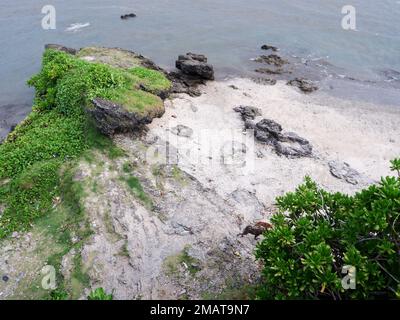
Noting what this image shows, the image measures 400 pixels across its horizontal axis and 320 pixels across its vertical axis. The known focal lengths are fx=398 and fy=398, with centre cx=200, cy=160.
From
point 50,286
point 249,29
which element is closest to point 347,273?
point 50,286

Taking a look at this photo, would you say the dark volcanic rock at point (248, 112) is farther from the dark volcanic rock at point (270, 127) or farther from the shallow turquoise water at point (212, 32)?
the shallow turquoise water at point (212, 32)

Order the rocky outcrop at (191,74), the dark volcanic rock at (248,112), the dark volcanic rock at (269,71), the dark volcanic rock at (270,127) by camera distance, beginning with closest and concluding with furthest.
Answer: the dark volcanic rock at (270,127), the dark volcanic rock at (248,112), the rocky outcrop at (191,74), the dark volcanic rock at (269,71)

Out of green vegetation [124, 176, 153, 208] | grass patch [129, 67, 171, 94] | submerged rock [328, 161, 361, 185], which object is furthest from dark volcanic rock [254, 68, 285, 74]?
green vegetation [124, 176, 153, 208]

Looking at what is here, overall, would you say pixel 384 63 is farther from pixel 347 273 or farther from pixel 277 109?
pixel 347 273

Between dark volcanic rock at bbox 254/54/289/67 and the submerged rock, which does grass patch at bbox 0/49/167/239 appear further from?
dark volcanic rock at bbox 254/54/289/67

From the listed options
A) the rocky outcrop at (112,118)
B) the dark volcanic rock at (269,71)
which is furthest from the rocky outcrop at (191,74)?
the rocky outcrop at (112,118)
